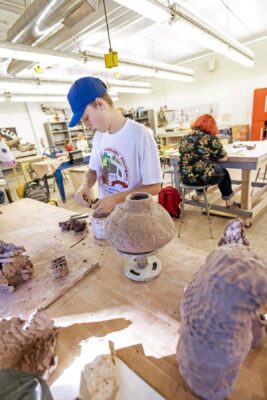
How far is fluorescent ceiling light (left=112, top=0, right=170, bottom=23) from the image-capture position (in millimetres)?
1829

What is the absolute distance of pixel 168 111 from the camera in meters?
7.80

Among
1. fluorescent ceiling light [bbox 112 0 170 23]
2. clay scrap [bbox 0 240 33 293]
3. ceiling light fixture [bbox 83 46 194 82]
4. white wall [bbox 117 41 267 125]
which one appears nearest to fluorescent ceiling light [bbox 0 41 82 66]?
ceiling light fixture [bbox 83 46 194 82]

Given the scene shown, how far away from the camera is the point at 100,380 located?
1.41 feet

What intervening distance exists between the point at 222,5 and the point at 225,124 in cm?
356

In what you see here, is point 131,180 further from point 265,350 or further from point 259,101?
point 259,101

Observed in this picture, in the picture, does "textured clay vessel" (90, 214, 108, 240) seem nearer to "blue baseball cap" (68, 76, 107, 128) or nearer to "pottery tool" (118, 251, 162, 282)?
"pottery tool" (118, 251, 162, 282)

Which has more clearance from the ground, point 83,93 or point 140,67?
point 140,67

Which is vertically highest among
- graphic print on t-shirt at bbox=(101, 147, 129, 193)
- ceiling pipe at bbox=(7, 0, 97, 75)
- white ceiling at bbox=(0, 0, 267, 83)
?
white ceiling at bbox=(0, 0, 267, 83)

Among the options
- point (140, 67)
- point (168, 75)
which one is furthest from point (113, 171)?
point (168, 75)

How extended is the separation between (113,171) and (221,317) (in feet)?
3.02

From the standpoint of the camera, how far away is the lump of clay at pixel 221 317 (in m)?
0.31

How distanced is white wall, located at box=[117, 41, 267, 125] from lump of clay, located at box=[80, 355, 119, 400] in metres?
7.06

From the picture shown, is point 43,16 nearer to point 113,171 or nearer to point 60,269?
point 113,171

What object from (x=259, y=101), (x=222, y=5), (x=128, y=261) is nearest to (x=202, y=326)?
(x=128, y=261)
